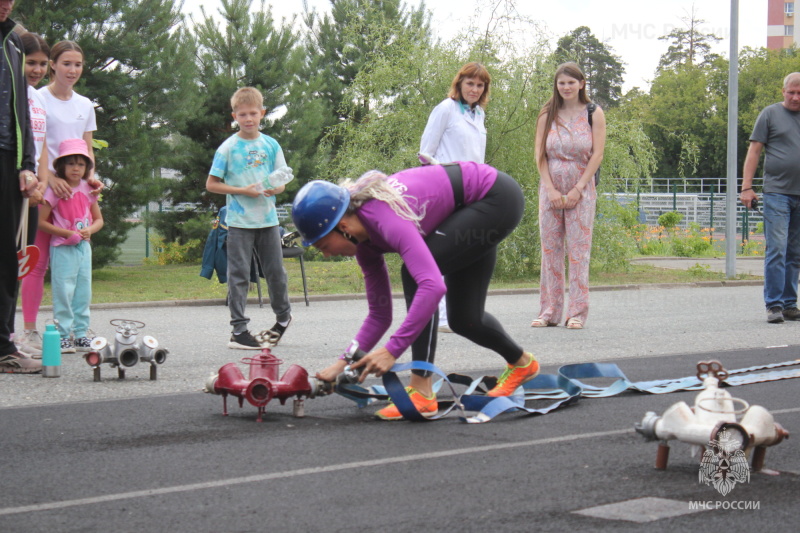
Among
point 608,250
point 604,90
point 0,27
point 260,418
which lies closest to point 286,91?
point 608,250

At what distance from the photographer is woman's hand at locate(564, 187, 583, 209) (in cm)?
964

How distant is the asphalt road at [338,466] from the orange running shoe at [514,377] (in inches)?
13.2

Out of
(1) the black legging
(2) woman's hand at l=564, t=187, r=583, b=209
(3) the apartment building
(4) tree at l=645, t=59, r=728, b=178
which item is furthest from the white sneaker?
(3) the apartment building

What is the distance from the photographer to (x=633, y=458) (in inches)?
171

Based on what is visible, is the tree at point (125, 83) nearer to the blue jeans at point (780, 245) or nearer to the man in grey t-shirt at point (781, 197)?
the man in grey t-shirt at point (781, 197)

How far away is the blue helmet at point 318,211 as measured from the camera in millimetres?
4816

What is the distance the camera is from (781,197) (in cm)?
1045

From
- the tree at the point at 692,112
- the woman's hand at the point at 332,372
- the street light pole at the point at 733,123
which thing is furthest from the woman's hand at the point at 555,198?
the tree at the point at 692,112

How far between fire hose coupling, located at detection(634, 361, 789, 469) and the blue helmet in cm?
171

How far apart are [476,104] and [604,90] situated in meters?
75.4

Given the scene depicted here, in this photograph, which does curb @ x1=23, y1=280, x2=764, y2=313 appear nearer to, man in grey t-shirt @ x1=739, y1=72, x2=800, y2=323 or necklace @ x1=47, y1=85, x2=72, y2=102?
necklace @ x1=47, y1=85, x2=72, y2=102

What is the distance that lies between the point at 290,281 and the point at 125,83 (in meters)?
4.57

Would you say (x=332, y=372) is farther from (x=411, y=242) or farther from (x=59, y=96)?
(x=59, y=96)

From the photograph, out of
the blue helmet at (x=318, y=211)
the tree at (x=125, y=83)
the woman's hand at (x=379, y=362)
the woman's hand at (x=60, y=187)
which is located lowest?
the woman's hand at (x=379, y=362)
